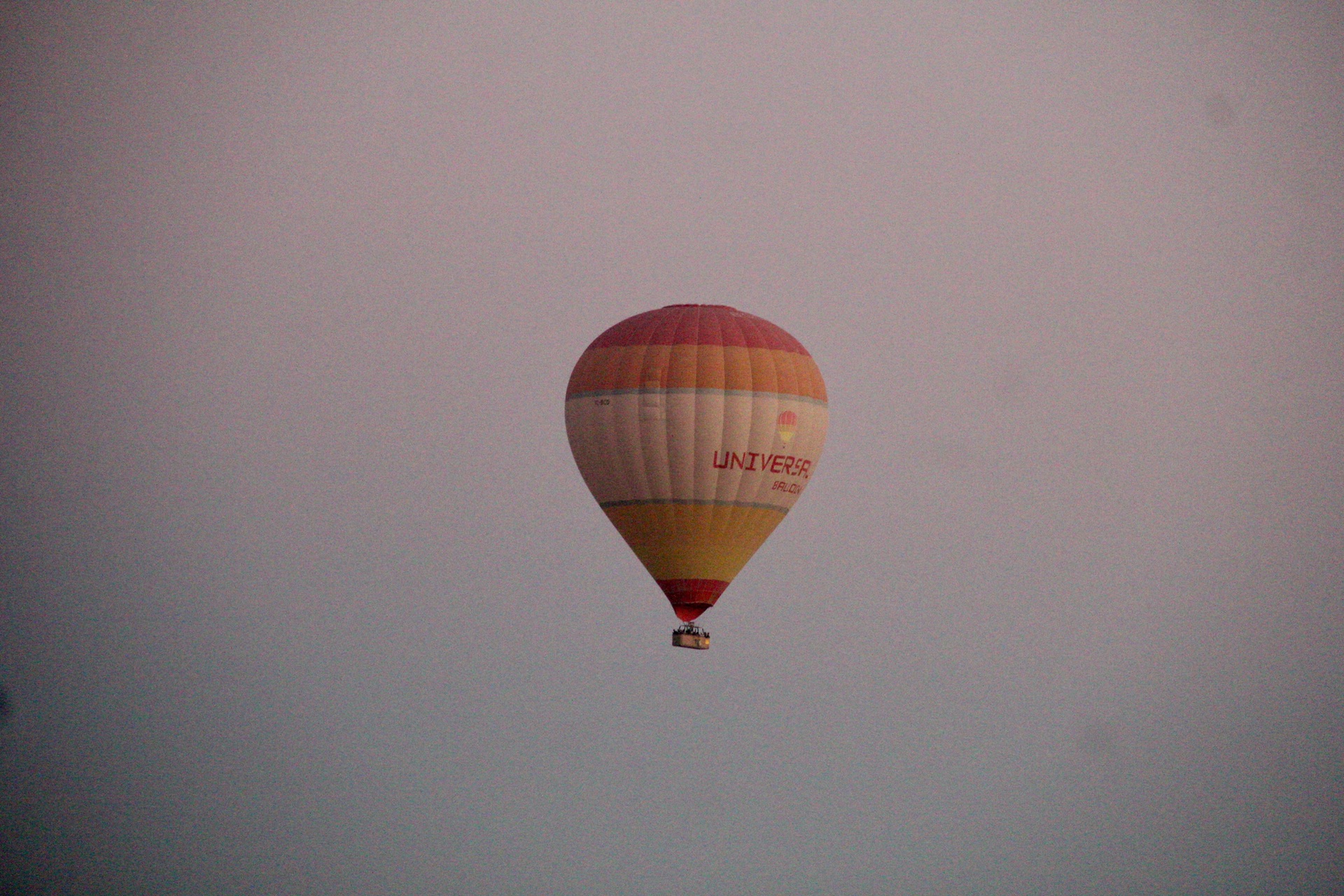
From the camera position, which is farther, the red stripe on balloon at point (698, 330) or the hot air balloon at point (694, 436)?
the red stripe on balloon at point (698, 330)

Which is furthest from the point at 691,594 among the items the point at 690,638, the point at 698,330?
the point at 698,330

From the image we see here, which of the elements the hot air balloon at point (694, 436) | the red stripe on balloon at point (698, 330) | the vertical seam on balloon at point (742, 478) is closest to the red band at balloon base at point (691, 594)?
the hot air balloon at point (694, 436)

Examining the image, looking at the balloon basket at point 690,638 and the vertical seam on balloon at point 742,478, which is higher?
the vertical seam on balloon at point 742,478

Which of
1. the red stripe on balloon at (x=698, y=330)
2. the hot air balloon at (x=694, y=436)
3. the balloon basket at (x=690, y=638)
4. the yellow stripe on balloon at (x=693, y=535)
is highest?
the red stripe on balloon at (x=698, y=330)

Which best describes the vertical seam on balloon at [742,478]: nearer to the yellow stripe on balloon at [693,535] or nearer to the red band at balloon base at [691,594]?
the yellow stripe on balloon at [693,535]

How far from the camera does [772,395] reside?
3011 centimetres

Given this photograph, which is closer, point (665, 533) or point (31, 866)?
point (665, 533)

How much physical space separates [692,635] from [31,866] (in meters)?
74.1

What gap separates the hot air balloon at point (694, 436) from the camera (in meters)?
29.9

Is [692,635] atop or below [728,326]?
below

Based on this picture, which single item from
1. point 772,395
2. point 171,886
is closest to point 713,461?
point 772,395

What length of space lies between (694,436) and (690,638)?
13.0 feet

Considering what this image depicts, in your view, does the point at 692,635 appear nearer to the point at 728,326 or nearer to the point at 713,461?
the point at 713,461

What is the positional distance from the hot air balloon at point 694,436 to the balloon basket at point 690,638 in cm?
2
